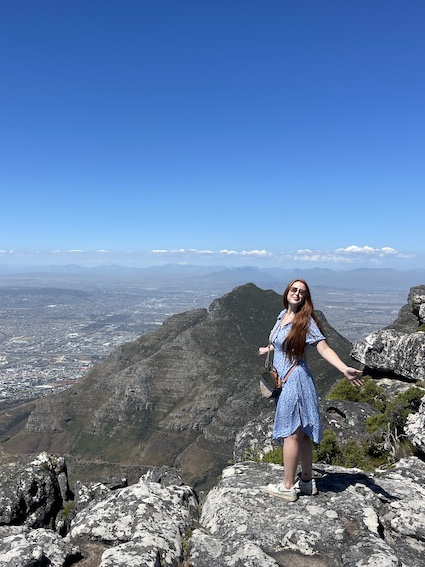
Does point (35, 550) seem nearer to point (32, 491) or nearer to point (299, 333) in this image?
point (32, 491)

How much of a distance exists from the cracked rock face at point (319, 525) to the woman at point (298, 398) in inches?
14.0

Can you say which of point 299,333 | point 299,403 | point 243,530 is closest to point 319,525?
point 243,530

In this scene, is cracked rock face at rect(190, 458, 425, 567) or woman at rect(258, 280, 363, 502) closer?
cracked rock face at rect(190, 458, 425, 567)

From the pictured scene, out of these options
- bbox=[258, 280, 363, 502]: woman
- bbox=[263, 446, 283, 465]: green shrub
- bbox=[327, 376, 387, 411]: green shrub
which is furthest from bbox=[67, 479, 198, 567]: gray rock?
bbox=[327, 376, 387, 411]: green shrub

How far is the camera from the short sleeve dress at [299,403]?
264 inches

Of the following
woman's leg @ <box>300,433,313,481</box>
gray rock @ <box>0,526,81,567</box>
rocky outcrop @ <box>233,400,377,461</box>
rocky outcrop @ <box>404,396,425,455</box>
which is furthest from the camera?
rocky outcrop @ <box>233,400,377,461</box>

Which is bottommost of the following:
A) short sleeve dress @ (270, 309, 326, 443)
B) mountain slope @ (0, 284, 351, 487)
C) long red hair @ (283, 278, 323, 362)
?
mountain slope @ (0, 284, 351, 487)

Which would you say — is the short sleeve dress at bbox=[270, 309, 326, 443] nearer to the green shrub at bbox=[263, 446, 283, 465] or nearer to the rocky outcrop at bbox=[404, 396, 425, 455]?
the rocky outcrop at bbox=[404, 396, 425, 455]

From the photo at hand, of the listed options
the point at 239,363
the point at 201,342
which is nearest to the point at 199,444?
the point at 239,363

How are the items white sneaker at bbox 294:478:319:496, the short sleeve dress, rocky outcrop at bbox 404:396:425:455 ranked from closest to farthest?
the short sleeve dress
white sneaker at bbox 294:478:319:496
rocky outcrop at bbox 404:396:425:455

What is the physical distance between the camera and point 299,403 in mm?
6750

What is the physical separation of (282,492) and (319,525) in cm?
87

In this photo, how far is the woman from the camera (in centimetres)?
672

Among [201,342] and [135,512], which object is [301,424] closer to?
[135,512]
